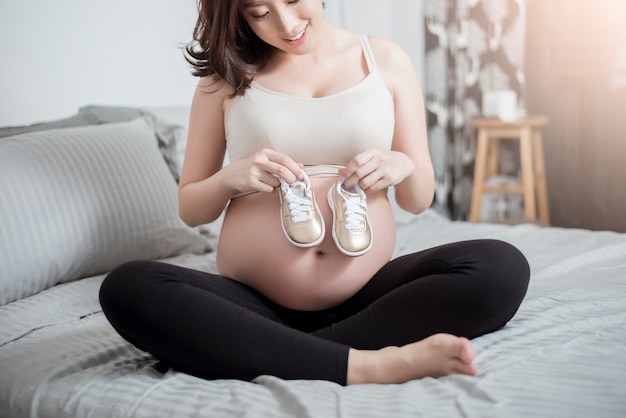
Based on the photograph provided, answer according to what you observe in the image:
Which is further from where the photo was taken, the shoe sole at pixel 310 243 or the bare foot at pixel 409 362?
the shoe sole at pixel 310 243

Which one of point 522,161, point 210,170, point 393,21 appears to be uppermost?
Answer: point 393,21

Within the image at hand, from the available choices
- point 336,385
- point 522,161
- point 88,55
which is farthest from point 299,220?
point 522,161

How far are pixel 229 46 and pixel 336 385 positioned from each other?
27.5 inches

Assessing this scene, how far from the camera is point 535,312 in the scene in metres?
1.25

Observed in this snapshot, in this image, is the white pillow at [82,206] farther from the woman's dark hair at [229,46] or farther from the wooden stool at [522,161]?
the wooden stool at [522,161]

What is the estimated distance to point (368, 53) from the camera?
140cm

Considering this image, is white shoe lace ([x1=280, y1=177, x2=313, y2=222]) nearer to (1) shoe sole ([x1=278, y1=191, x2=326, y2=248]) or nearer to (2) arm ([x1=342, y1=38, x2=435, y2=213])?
(1) shoe sole ([x1=278, y1=191, x2=326, y2=248])

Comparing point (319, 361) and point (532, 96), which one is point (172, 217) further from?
point (532, 96)

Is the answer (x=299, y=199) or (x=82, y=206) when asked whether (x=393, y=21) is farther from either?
(x=299, y=199)

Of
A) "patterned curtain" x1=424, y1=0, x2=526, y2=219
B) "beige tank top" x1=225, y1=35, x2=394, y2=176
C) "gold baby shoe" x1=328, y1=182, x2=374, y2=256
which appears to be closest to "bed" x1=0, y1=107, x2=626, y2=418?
"gold baby shoe" x1=328, y1=182, x2=374, y2=256

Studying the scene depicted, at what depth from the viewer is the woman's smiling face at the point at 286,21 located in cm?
124

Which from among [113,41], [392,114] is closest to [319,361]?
[392,114]

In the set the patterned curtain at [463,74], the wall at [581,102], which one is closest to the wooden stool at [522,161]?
the patterned curtain at [463,74]

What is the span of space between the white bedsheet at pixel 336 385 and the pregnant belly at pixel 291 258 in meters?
0.22
